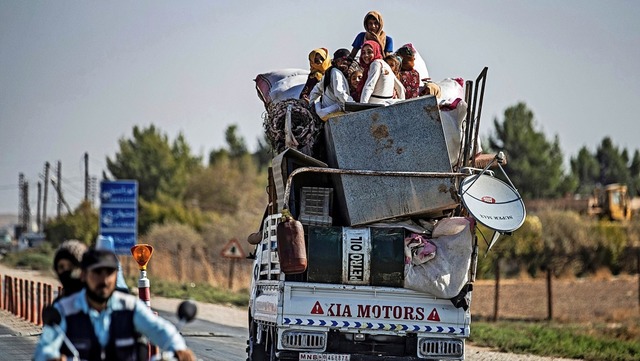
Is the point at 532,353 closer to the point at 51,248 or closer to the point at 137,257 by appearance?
the point at 137,257

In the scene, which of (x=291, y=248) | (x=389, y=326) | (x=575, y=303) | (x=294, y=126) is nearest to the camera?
(x=291, y=248)

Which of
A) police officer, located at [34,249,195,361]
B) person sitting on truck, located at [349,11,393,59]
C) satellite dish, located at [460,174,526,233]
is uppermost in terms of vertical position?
person sitting on truck, located at [349,11,393,59]

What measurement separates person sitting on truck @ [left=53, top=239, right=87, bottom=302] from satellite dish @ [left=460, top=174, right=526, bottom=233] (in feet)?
17.3

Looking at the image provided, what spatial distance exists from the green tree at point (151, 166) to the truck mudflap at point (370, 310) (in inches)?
3323

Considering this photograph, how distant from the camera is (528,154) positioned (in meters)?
100

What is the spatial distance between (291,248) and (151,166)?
285 feet

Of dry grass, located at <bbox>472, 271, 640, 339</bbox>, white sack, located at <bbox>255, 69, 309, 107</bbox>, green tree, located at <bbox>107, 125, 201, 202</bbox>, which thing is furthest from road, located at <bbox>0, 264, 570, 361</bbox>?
green tree, located at <bbox>107, 125, 201, 202</bbox>

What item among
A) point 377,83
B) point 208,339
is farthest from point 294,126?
point 208,339

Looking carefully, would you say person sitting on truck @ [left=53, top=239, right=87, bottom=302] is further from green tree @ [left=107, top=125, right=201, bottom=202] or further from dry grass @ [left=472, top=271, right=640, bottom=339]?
green tree @ [left=107, top=125, right=201, bottom=202]

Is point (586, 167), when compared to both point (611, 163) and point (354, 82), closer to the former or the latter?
point (611, 163)

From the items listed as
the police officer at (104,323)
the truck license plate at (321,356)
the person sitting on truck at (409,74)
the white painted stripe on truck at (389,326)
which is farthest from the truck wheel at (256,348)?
the police officer at (104,323)

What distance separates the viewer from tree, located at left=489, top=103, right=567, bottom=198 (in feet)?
328

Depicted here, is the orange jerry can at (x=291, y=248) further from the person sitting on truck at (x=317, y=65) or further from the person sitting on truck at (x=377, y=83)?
the person sitting on truck at (x=317, y=65)

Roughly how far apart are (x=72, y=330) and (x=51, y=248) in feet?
219
